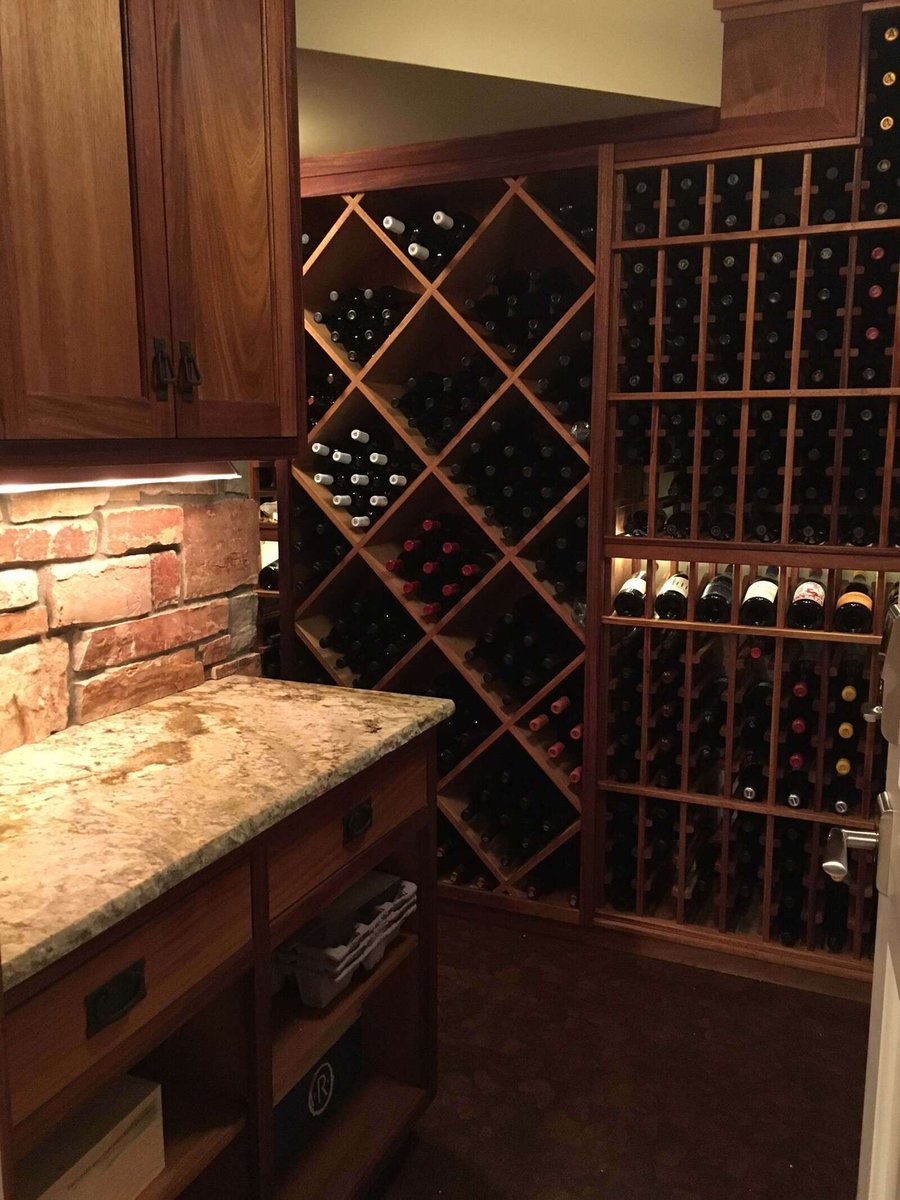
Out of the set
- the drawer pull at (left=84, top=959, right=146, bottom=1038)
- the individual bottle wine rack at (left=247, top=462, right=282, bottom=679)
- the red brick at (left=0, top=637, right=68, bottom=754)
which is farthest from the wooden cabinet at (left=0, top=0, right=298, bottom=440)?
the individual bottle wine rack at (left=247, top=462, right=282, bottom=679)

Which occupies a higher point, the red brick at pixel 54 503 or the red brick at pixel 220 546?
the red brick at pixel 54 503

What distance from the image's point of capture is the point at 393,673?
112 inches

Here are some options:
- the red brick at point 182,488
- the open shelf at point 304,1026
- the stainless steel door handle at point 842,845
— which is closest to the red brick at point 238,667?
the red brick at point 182,488

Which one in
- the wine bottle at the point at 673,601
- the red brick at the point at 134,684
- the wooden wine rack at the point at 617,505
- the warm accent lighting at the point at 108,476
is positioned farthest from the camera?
the wine bottle at the point at 673,601

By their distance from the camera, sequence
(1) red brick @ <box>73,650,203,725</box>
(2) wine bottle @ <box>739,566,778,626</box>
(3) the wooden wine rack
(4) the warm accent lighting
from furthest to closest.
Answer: (2) wine bottle @ <box>739,566,778,626</box>
(3) the wooden wine rack
(1) red brick @ <box>73,650,203,725</box>
(4) the warm accent lighting

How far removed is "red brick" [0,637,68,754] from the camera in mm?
1521

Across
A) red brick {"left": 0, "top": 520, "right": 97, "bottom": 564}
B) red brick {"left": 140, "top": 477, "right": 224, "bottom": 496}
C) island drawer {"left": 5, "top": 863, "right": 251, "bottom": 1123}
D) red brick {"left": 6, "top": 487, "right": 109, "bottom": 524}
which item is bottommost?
island drawer {"left": 5, "top": 863, "right": 251, "bottom": 1123}

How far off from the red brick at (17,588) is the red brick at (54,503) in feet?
0.29

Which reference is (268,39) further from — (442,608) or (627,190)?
(442,608)

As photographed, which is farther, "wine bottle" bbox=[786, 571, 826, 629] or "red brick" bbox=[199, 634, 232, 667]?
"wine bottle" bbox=[786, 571, 826, 629]

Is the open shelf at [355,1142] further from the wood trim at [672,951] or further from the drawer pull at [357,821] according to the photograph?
the wood trim at [672,951]

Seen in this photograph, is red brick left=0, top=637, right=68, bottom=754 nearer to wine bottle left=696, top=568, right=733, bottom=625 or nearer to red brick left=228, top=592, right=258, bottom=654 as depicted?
red brick left=228, top=592, right=258, bottom=654

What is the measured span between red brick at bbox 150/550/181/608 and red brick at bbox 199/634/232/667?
5.6 inches

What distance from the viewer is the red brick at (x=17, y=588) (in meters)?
1.51
